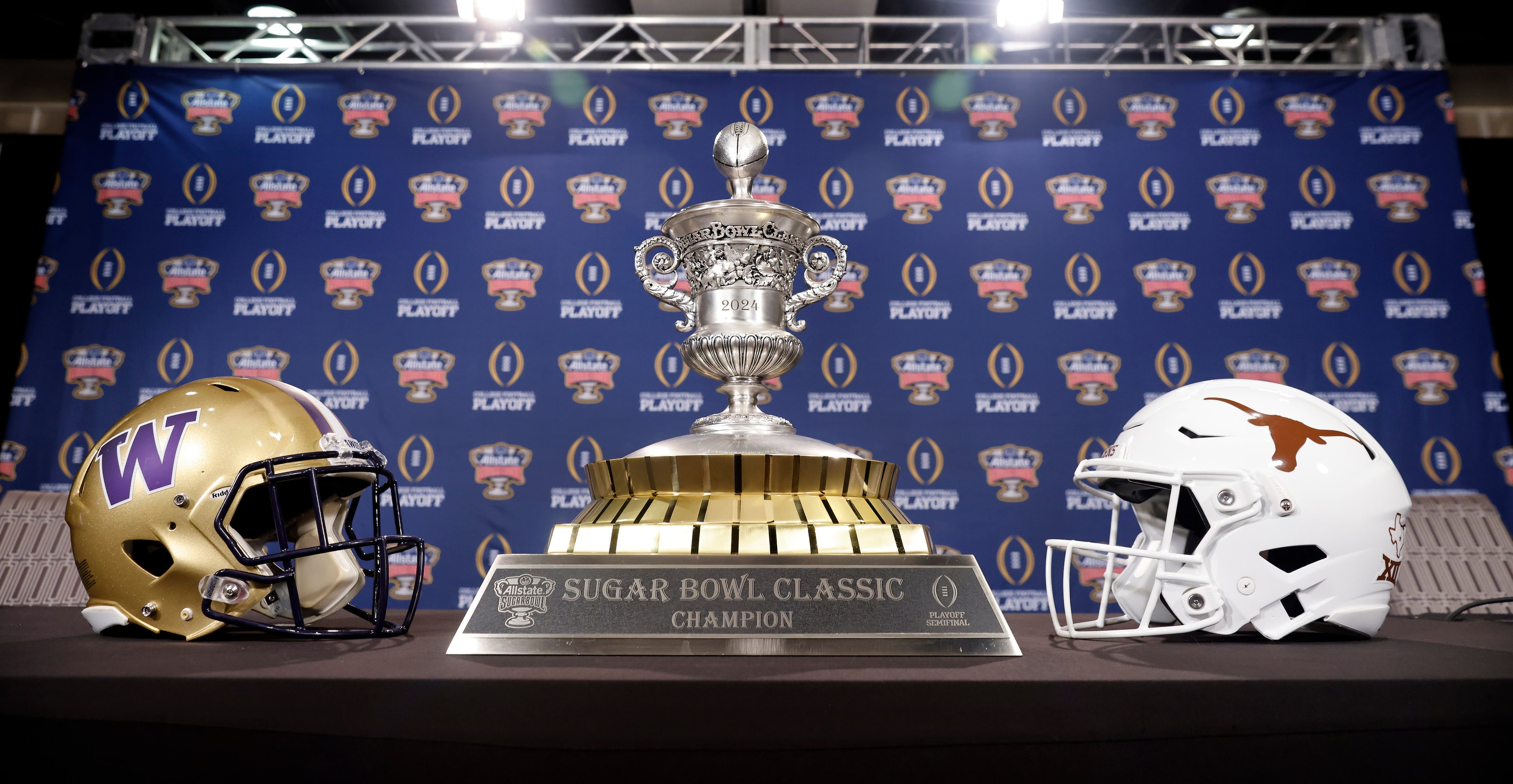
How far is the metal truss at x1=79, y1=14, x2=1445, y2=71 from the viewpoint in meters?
4.25

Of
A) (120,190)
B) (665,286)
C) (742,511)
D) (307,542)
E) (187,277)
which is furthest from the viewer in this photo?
(120,190)

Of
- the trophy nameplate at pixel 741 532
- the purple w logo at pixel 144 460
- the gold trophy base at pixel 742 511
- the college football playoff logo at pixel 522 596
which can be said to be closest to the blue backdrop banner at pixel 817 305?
the trophy nameplate at pixel 741 532

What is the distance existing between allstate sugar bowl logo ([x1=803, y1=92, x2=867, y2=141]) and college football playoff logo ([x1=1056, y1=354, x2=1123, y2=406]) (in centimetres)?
170

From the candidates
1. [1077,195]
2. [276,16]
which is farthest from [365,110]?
[1077,195]

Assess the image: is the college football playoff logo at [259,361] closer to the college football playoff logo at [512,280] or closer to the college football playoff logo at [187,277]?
the college football playoff logo at [187,277]

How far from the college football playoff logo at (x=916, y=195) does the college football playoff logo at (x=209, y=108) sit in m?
3.66

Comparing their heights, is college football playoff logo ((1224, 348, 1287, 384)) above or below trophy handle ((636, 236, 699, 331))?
above

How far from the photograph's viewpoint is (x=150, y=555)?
1523 millimetres

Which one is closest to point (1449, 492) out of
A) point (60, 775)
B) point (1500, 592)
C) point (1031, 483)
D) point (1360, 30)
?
point (1500, 592)

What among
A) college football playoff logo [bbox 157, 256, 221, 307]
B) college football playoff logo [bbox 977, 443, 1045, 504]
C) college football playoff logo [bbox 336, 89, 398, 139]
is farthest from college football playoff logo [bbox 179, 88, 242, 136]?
college football playoff logo [bbox 977, 443, 1045, 504]

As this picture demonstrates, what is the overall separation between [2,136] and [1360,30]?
7.77 meters

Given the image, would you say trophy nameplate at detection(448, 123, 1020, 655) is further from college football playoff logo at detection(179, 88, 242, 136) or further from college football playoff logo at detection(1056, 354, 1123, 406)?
college football playoff logo at detection(179, 88, 242, 136)

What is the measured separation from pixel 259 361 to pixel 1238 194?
204 inches

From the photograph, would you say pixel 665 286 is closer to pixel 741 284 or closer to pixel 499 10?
pixel 741 284
